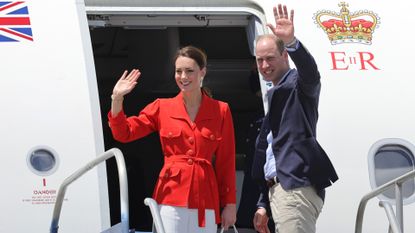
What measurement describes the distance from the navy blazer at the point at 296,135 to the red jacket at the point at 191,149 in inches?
16.1

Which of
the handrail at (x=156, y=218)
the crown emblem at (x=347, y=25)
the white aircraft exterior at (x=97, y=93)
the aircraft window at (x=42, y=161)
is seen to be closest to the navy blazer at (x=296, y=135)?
the handrail at (x=156, y=218)

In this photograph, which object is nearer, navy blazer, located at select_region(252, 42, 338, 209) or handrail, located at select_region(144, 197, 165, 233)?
handrail, located at select_region(144, 197, 165, 233)

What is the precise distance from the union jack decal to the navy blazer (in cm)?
197

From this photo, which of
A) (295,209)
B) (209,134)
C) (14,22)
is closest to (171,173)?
(209,134)

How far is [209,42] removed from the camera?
7.61 metres

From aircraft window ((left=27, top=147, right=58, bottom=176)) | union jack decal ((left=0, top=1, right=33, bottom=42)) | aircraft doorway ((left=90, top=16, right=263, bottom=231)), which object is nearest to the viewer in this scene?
aircraft window ((left=27, top=147, right=58, bottom=176))

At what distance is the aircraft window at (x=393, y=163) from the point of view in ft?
15.9

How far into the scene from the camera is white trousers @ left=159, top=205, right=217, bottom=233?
375 centimetres

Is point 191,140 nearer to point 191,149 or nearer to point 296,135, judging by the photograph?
point 191,149

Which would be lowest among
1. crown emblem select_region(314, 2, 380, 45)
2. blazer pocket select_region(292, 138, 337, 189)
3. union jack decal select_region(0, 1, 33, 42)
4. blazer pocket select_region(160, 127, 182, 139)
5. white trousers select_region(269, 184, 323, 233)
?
white trousers select_region(269, 184, 323, 233)

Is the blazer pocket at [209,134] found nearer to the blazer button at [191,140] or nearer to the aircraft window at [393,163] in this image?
the blazer button at [191,140]

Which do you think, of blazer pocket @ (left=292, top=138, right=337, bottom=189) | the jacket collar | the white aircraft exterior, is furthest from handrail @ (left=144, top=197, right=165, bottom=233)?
the white aircraft exterior

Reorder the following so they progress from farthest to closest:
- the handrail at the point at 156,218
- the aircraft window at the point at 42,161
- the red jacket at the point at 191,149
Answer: the aircraft window at the point at 42,161
the red jacket at the point at 191,149
the handrail at the point at 156,218

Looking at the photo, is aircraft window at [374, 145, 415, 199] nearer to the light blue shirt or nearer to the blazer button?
the light blue shirt
